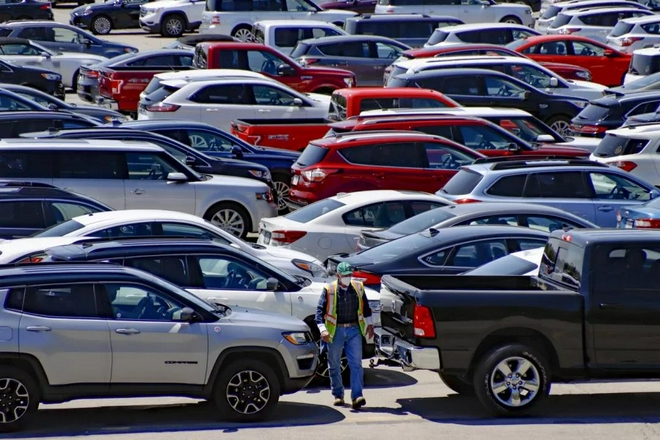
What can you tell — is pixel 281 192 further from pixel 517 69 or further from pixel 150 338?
pixel 150 338

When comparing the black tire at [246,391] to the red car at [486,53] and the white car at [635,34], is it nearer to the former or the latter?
the red car at [486,53]

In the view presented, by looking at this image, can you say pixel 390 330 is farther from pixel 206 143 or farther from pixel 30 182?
pixel 206 143

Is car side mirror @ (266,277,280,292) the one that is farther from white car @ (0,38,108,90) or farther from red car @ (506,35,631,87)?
red car @ (506,35,631,87)

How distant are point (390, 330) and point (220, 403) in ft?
5.86

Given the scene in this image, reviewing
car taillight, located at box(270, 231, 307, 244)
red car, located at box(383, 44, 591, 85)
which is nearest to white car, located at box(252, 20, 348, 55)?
red car, located at box(383, 44, 591, 85)

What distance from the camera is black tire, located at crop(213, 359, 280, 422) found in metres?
11.1

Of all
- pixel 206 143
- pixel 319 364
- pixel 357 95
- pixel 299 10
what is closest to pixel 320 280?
pixel 319 364

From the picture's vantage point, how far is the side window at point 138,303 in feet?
36.0

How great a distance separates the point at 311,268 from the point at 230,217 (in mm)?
→ 5176

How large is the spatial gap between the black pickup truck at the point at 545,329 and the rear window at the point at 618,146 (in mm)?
9736

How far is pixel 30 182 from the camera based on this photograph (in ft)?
55.5

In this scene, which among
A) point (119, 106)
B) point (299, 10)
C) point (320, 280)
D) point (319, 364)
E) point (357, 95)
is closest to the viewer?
point (319, 364)

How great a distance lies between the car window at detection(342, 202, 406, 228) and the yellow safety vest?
439 cm

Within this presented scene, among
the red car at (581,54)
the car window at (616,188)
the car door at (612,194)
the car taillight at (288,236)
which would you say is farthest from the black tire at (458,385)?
Result: the red car at (581,54)
